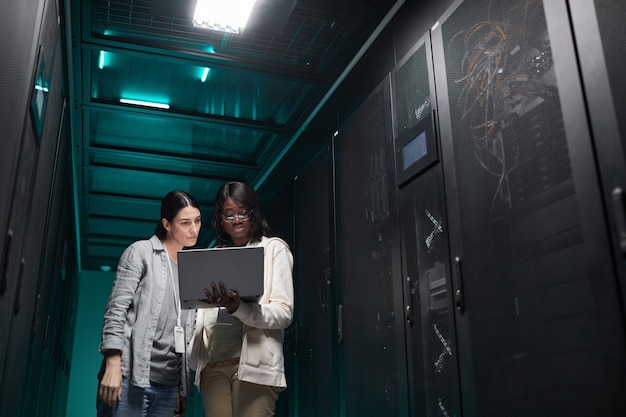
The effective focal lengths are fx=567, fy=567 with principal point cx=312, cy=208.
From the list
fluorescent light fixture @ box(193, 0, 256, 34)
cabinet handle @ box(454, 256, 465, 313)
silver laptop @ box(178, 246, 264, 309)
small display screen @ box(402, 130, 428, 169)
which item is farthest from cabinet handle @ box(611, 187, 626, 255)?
fluorescent light fixture @ box(193, 0, 256, 34)

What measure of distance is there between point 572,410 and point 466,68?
48.6 inches

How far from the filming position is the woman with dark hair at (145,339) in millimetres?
2143

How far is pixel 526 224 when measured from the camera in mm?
1719

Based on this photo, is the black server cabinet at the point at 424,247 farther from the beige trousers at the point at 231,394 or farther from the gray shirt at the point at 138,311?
the gray shirt at the point at 138,311

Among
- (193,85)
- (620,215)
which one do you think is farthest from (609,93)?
(193,85)

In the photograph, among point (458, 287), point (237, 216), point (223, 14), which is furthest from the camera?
point (223, 14)

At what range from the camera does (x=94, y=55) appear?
332 centimetres

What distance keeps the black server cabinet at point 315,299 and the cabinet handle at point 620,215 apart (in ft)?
6.46

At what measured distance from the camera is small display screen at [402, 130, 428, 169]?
237 cm

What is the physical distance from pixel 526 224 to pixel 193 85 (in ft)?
8.45

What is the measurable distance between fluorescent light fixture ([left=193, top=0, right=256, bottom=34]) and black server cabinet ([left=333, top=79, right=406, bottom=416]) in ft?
2.63

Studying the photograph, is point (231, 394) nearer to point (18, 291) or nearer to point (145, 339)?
point (145, 339)

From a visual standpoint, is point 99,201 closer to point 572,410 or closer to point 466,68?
point 466,68

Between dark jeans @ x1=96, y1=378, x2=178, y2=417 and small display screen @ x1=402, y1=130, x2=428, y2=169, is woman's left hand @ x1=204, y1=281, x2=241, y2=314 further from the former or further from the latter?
small display screen @ x1=402, y1=130, x2=428, y2=169
